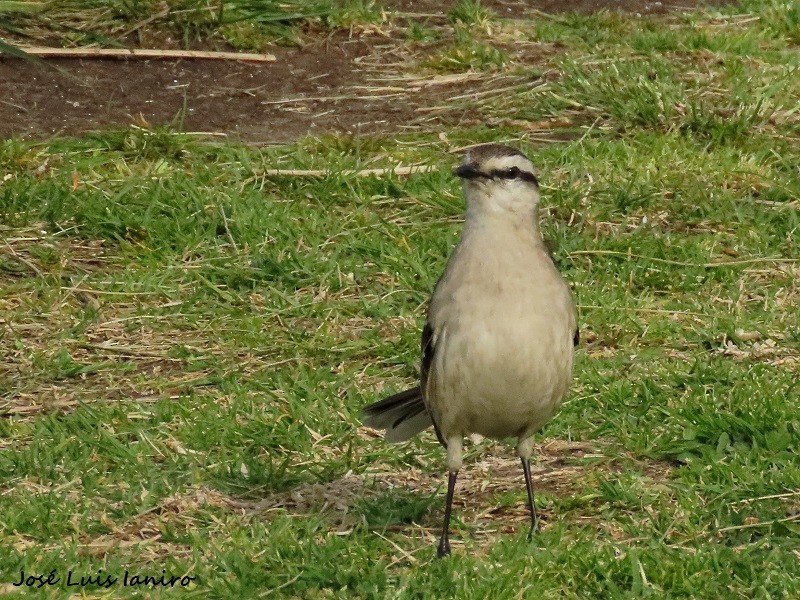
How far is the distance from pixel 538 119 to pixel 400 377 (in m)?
3.22

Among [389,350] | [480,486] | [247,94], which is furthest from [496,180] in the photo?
[247,94]

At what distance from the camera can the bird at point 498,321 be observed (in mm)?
5023

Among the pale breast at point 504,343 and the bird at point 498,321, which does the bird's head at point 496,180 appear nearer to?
the bird at point 498,321

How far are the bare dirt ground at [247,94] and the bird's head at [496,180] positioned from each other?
4.22 m

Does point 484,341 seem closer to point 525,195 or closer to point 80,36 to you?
point 525,195

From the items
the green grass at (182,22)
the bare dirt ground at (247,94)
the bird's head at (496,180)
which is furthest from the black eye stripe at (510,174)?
the green grass at (182,22)

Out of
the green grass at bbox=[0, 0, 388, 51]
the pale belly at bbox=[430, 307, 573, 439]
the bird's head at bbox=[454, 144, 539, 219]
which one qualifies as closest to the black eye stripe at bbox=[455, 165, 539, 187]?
the bird's head at bbox=[454, 144, 539, 219]

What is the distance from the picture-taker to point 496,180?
5.17 m

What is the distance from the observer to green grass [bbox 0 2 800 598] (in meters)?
5.20

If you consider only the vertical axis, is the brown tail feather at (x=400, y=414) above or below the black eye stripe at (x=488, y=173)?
below

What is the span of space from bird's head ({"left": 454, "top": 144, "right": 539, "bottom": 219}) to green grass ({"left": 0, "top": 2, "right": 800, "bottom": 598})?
1140mm

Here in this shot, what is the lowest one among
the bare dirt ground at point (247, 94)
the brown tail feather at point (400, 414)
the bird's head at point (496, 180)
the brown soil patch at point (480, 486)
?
the bare dirt ground at point (247, 94)

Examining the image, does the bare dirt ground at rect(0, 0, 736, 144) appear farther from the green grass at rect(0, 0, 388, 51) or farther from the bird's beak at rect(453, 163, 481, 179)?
the bird's beak at rect(453, 163, 481, 179)

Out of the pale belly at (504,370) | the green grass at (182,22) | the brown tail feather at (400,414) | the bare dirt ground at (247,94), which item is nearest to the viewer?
the pale belly at (504,370)
